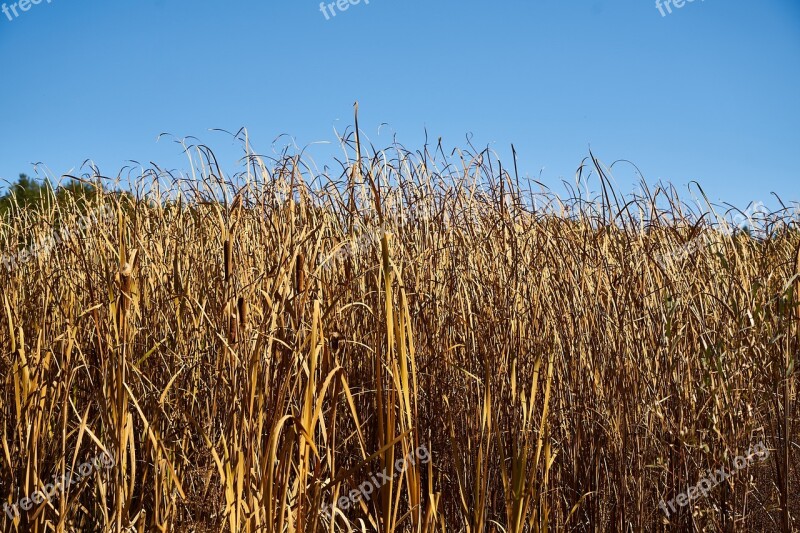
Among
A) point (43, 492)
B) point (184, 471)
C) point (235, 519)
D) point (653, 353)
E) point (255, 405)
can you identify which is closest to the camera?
point (235, 519)

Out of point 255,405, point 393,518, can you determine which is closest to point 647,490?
point 393,518

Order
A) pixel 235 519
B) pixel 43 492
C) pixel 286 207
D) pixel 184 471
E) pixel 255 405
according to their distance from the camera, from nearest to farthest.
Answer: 1. pixel 235 519
2. pixel 255 405
3. pixel 43 492
4. pixel 184 471
5. pixel 286 207

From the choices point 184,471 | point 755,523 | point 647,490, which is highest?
point 184,471

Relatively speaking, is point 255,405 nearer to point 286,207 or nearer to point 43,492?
point 43,492

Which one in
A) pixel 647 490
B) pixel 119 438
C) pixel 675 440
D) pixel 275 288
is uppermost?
pixel 275 288

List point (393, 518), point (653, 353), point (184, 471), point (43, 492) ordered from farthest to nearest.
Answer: point (653, 353) → point (184, 471) → point (43, 492) → point (393, 518)

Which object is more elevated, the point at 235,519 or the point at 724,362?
the point at 724,362

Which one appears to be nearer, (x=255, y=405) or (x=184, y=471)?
(x=255, y=405)

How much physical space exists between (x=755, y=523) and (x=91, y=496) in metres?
2.31

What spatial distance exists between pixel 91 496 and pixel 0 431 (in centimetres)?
43

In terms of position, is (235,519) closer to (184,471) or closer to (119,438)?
(119,438)

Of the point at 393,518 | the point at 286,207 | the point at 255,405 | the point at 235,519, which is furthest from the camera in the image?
the point at 286,207

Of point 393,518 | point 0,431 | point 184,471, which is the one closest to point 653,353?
point 393,518

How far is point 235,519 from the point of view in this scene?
161 centimetres
